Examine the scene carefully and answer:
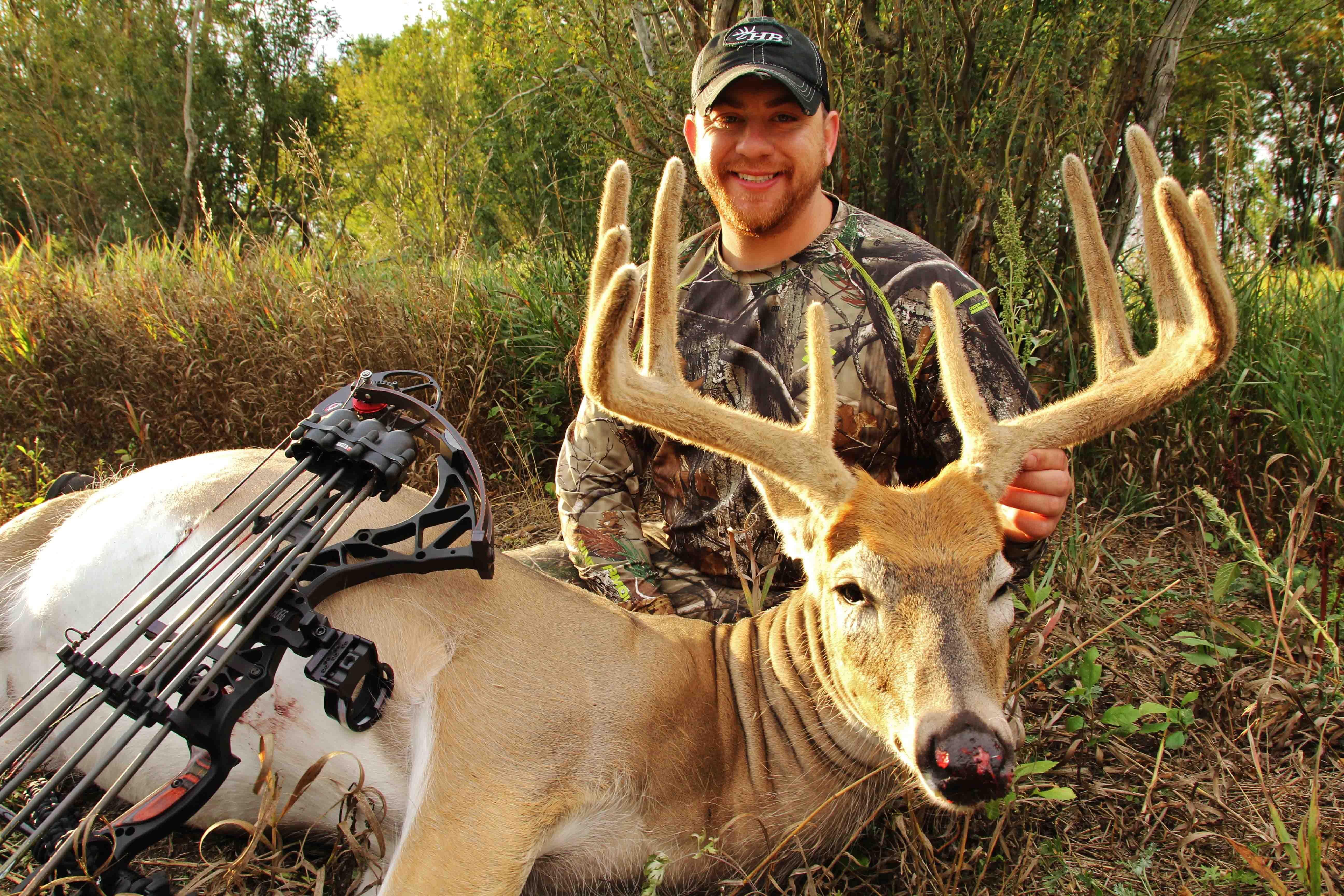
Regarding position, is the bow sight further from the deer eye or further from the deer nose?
the deer nose

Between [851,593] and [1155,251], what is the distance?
1250 mm

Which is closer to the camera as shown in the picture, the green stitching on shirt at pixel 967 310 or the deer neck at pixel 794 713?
the deer neck at pixel 794 713

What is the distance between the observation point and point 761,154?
3.37m

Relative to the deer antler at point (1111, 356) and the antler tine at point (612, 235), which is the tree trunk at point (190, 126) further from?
the deer antler at point (1111, 356)

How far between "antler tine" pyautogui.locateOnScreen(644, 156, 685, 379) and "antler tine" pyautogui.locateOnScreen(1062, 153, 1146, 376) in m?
1.08

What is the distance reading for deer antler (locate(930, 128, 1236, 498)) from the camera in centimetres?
224

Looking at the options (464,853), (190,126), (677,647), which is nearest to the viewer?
(464,853)

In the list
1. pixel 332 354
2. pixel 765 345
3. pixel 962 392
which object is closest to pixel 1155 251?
pixel 962 392

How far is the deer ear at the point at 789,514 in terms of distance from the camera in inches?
94.8

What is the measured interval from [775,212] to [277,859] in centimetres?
258

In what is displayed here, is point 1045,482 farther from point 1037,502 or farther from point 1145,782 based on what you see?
point 1145,782

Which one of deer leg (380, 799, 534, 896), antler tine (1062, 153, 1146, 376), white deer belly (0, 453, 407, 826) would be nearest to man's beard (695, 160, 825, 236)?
antler tine (1062, 153, 1146, 376)

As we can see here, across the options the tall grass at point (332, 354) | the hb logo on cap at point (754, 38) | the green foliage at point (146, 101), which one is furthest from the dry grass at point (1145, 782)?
the green foliage at point (146, 101)

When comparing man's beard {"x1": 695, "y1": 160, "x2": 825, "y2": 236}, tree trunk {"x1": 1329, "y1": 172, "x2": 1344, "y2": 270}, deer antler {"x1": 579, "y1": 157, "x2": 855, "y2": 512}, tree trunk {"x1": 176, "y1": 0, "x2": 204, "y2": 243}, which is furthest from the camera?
tree trunk {"x1": 176, "y1": 0, "x2": 204, "y2": 243}
